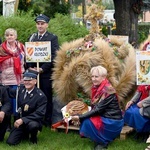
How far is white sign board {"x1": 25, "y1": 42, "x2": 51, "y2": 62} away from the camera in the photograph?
22.5 ft

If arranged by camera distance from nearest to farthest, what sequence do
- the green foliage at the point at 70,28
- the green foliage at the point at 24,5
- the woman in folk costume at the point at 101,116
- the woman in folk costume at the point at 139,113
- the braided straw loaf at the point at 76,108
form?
the woman in folk costume at the point at 101,116, the woman in folk costume at the point at 139,113, the braided straw loaf at the point at 76,108, the green foliage at the point at 70,28, the green foliage at the point at 24,5

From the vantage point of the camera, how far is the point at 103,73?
5.91 meters

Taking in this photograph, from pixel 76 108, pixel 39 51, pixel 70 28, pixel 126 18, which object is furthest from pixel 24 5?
pixel 76 108

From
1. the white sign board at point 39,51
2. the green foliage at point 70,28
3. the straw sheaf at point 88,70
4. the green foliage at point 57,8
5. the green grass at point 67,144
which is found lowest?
the green grass at point 67,144

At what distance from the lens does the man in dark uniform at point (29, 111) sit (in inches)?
243

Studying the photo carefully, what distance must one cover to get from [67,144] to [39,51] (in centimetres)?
150

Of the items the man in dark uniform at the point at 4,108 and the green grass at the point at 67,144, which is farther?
the man in dark uniform at the point at 4,108

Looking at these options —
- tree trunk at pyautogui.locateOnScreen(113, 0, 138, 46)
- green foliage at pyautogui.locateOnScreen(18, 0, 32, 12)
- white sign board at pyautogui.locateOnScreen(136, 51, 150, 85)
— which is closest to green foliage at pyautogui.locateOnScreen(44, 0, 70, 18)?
green foliage at pyautogui.locateOnScreen(18, 0, 32, 12)

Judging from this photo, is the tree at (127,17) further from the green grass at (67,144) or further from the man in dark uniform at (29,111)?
the man in dark uniform at (29,111)

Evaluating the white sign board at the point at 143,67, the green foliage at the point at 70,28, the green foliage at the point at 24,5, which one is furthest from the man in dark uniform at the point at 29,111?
the green foliage at the point at 24,5

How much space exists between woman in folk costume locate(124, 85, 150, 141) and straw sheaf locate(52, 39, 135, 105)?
31 centimetres

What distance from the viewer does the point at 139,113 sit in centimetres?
605

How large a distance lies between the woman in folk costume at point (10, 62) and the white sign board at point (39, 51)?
7.9 inches

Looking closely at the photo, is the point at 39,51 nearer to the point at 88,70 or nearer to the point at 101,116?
the point at 88,70
